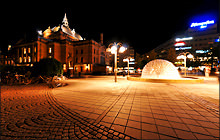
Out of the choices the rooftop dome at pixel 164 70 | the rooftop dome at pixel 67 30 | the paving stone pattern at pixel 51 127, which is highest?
the rooftop dome at pixel 67 30

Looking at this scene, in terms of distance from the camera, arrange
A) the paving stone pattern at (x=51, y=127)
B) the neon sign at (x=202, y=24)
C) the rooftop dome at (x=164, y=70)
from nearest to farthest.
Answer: the paving stone pattern at (x=51, y=127) < the rooftop dome at (x=164, y=70) < the neon sign at (x=202, y=24)

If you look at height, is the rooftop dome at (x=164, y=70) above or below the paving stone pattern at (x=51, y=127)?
above

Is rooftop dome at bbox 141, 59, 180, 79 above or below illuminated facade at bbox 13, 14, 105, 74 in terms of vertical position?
below

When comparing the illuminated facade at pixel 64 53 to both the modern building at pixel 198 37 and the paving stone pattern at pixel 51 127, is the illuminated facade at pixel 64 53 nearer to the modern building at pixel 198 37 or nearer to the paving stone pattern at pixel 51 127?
the paving stone pattern at pixel 51 127

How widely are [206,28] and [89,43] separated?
87.5m

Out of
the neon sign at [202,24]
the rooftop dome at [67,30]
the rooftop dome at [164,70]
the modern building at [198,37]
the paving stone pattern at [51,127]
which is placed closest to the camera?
the paving stone pattern at [51,127]

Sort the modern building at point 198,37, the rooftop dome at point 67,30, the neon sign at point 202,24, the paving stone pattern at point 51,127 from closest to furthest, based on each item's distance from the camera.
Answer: the paving stone pattern at point 51,127, the rooftop dome at point 67,30, the modern building at point 198,37, the neon sign at point 202,24

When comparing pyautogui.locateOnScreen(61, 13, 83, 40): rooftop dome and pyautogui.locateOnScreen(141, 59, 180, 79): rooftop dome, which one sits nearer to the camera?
pyautogui.locateOnScreen(141, 59, 180, 79): rooftop dome

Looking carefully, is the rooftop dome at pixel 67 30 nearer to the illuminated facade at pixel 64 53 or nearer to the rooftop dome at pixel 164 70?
the illuminated facade at pixel 64 53

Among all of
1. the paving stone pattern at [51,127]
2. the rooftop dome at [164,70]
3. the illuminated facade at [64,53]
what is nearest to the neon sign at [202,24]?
the illuminated facade at [64,53]

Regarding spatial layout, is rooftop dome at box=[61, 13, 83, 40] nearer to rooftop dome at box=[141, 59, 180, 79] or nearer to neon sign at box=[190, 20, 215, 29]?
rooftop dome at box=[141, 59, 180, 79]

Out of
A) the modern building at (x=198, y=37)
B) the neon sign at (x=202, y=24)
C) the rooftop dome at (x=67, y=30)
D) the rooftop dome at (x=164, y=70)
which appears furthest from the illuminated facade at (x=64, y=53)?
the neon sign at (x=202, y=24)

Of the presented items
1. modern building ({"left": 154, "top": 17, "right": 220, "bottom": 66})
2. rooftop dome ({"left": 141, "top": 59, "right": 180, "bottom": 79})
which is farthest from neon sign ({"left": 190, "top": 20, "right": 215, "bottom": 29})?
rooftop dome ({"left": 141, "top": 59, "right": 180, "bottom": 79})

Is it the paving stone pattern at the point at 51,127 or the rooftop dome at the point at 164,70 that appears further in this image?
the rooftop dome at the point at 164,70
